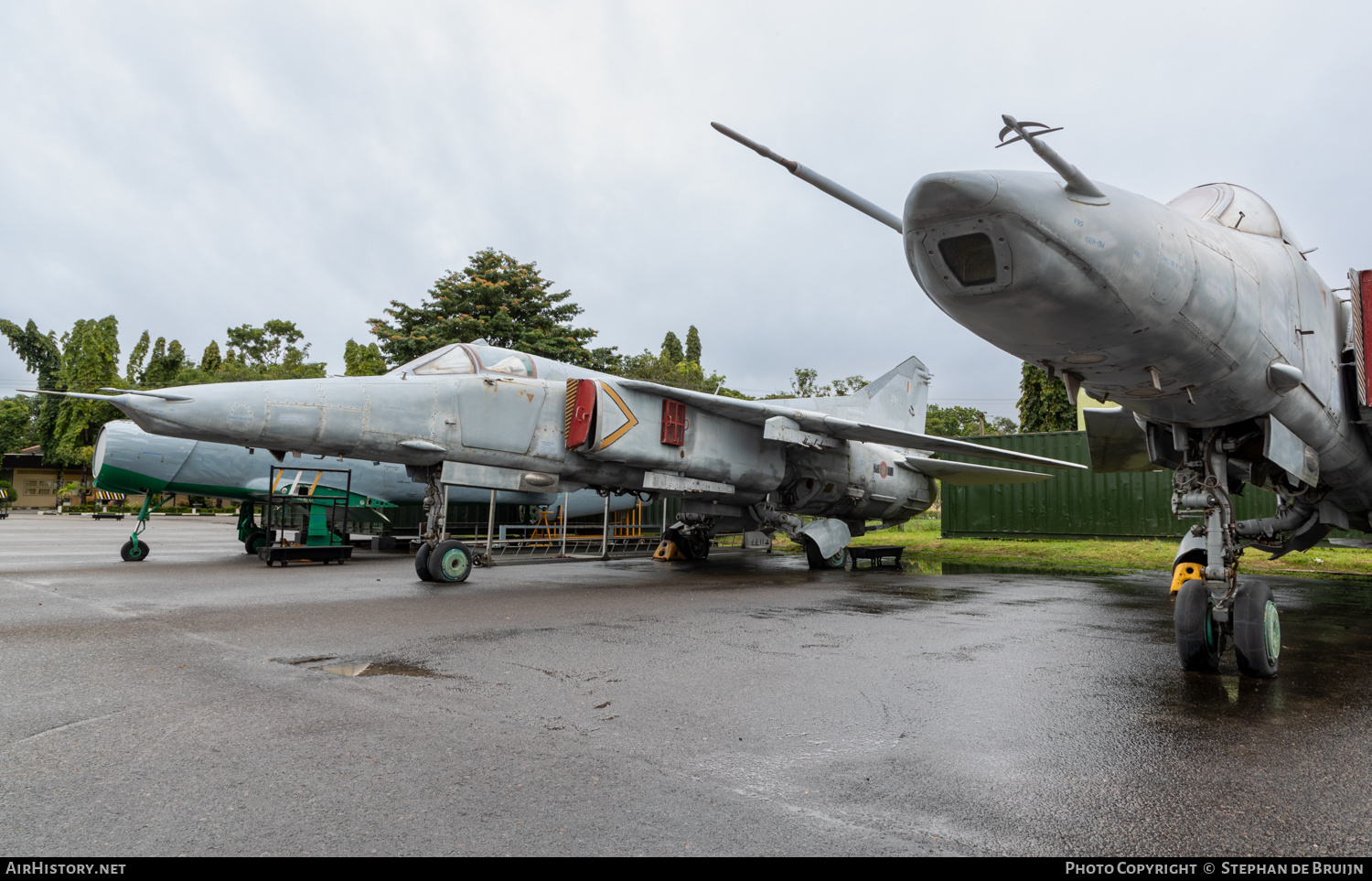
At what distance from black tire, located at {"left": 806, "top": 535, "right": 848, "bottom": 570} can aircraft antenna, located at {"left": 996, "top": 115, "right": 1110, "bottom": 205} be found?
9.81 m

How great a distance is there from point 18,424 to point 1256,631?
82543 millimetres

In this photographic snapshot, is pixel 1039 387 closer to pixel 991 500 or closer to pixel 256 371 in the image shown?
pixel 991 500

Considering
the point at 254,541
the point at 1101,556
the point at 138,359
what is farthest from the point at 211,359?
the point at 1101,556

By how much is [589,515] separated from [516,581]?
1056 cm

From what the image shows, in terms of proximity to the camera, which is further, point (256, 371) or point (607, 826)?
point (256, 371)

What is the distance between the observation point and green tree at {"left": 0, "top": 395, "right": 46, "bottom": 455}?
6075 cm

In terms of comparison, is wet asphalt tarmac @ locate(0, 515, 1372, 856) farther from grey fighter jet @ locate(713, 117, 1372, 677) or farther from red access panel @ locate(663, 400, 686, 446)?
red access panel @ locate(663, 400, 686, 446)

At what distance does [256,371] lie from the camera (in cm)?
4522

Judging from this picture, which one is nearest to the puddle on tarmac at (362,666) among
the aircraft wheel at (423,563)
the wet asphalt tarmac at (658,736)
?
the wet asphalt tarmac at (658,736)

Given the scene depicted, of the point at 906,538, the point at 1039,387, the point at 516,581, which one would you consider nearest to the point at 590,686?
the point at 516,581

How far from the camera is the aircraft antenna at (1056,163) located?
110 inches

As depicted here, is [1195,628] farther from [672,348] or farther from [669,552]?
[672,348]

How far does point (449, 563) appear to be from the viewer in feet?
29.0

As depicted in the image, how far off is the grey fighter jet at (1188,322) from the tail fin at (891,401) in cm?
851
